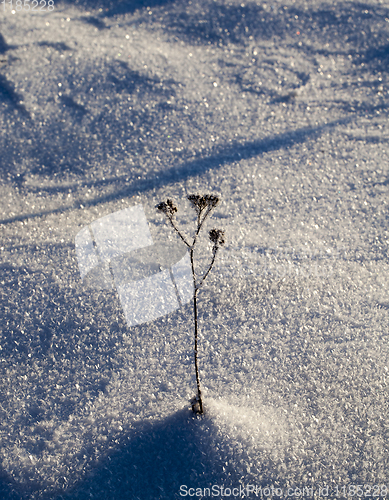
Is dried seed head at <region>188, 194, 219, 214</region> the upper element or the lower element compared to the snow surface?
upper

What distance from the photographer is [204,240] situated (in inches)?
72.7

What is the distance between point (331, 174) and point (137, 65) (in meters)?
1.43

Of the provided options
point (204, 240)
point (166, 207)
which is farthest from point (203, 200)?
point (204, 240)

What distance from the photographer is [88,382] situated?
1.39 metres

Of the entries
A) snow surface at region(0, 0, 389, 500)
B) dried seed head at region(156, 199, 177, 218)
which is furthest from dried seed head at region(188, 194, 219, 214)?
snow surface at region(0, 0, 389, 500)

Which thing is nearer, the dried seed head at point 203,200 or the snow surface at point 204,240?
the dried seed head at point 203,200

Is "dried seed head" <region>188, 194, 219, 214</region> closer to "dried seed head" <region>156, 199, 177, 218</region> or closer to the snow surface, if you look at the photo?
"dried seed head" <region>156, 199, 177, 218</region>

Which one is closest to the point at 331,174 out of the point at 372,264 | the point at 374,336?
the point at 372,264

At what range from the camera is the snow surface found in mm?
1240

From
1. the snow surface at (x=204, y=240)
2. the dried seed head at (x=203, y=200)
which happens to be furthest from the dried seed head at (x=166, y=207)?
the snow surface at (x=204, y=240)

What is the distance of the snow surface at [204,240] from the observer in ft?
4.07

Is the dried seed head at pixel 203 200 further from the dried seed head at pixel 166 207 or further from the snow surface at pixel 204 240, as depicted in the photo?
the snow surface at pixel 204 240

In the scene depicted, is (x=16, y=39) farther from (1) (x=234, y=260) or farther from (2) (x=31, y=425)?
(2) (x=31, y=425)

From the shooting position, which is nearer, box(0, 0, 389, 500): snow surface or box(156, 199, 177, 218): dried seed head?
box(156, 199, 177, 218): dried seed head
